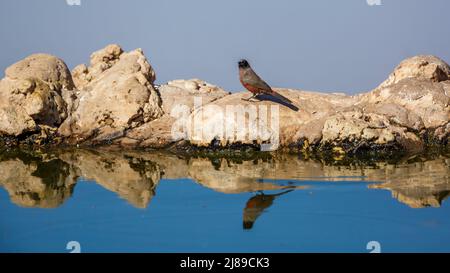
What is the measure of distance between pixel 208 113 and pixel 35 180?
5.57 metres

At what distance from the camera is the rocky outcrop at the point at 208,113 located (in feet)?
49.2

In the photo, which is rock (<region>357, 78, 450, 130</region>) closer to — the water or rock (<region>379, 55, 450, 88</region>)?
rock (<region>379, 55, 450, 88</region>)

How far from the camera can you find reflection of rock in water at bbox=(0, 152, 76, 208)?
370 inches

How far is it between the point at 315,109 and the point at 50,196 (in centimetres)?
886

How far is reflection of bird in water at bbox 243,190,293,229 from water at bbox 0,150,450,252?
15mm

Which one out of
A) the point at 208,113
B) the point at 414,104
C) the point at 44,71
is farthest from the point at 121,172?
the point at 414,104

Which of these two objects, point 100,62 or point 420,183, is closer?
point 420,183

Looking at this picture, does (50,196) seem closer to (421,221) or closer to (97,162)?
(97,162)

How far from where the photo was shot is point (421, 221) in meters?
7.60

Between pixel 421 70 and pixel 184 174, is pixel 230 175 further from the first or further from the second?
pixel 421 70

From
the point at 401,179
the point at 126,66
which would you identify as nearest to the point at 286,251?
the point at 401,179

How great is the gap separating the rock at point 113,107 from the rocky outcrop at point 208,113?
0.03m

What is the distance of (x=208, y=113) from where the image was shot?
15523mm

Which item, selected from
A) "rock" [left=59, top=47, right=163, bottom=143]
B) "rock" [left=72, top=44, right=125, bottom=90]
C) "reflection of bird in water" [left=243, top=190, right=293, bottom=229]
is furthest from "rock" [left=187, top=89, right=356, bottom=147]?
"reflection of bird in water" [left=243, top=190, right=293, bottom=229]
